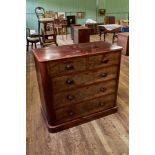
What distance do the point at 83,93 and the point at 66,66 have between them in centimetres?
43

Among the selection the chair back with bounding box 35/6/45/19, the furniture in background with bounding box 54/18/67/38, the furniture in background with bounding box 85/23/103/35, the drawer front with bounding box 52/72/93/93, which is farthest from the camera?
the furniture in background with bounding box 85/23/103/35

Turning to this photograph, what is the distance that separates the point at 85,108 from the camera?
2.21m

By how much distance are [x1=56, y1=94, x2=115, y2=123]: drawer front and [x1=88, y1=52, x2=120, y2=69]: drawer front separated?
1.49ft

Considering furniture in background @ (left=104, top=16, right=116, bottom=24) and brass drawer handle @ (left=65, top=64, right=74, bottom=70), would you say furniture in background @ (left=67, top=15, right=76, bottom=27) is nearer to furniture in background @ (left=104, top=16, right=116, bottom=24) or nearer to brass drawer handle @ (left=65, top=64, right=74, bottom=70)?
furniture in background @ (left=104, top=16, right=116, bottom=24)

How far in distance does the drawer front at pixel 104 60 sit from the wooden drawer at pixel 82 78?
7cm

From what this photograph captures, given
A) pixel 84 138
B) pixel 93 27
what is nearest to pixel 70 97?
pixel 84 138

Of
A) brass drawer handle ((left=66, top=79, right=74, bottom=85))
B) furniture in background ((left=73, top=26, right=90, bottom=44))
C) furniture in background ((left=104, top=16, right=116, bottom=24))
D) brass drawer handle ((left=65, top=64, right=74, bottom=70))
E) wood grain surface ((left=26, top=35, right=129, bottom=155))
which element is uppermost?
furniture in background ((left=104, top=16, right=116, bottom=24))

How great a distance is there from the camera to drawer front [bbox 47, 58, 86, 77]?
1808 millimetres

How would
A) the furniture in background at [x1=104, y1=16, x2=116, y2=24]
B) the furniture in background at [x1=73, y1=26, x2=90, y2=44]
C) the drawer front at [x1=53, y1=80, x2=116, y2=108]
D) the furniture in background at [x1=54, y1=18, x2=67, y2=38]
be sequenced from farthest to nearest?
the furniture in background at [x1=104, y1=16, x2=116, y2=24]
the furniture in background at [x1=54, y1=18, x2=67, y2=38]
the furniture in background at [x1=73, y1=26, x2=90, y2=44]
the drawer front at [x1=53, y1=80, x2=116, y2=108]

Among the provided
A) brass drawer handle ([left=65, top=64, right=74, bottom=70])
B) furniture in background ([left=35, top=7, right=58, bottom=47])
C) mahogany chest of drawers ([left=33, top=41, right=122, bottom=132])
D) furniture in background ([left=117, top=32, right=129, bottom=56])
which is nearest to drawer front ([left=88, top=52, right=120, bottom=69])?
mahogany chest of drawers ([left=33, top=41, right=122, bottom=132])
